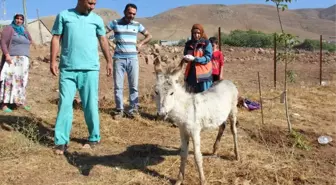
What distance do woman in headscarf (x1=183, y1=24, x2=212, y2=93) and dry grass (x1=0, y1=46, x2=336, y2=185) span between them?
0.94 meters

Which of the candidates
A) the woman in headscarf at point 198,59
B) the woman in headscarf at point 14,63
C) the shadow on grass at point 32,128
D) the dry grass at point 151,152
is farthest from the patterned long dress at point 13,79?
the woman in headscarf at point 198,59

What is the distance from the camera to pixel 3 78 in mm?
6676

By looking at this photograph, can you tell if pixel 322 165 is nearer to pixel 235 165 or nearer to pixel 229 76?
pixel 235 165

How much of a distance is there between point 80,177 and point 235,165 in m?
1.98

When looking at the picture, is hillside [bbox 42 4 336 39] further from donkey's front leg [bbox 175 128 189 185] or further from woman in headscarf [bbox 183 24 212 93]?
donkey's front leg [bbox 175 128 189 185]

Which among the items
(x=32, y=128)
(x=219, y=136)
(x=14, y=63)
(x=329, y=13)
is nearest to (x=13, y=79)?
(x=14, y=63)

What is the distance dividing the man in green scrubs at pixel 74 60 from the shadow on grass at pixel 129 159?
0.30 m

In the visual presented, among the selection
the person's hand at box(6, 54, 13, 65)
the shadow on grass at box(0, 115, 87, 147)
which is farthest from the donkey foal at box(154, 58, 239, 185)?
the person's hand at box(6, 54, 13, 65)

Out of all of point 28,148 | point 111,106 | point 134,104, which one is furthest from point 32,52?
point 28,148

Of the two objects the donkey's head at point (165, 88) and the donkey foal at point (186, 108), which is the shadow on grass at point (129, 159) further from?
the donkey's head at point (165, 88)

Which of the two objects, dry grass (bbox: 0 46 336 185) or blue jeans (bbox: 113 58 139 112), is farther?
blue jeans (bbox: 113 58 139 112)

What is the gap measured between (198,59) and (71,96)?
5.88 feet

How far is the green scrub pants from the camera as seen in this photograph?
4773 millimetres

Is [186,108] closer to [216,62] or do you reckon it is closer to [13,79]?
[216,62]
